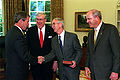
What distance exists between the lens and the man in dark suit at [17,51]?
2777mm

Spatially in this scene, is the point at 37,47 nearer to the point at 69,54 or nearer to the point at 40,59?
the point at 40,59

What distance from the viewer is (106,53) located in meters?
2.55

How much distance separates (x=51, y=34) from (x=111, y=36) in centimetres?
147

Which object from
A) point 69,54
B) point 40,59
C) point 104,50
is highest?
point 104,50

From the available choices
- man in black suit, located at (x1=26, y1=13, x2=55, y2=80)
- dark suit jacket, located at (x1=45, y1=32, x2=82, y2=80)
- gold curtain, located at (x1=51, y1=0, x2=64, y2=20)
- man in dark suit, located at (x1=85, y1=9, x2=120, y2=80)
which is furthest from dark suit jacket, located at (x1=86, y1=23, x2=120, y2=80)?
gold curtain, located at (x1=51, y1=0, x2=64, y2=20)

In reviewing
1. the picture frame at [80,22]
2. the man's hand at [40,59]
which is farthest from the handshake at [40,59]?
the picture frame at [80,22]

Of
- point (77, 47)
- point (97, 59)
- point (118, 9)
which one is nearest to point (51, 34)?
point (77, 47)

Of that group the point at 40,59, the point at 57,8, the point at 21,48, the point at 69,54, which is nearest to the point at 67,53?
the point at 69,54

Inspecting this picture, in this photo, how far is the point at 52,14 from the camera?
7.61m

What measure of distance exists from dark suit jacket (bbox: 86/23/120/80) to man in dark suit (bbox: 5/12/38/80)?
1146mm

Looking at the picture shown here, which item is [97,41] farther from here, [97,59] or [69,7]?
[69,7]

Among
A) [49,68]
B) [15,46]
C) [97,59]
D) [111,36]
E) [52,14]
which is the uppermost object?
[52,14]

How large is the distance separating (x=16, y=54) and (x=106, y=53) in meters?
1.45

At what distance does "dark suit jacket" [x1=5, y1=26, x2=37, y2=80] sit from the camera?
109 inches
